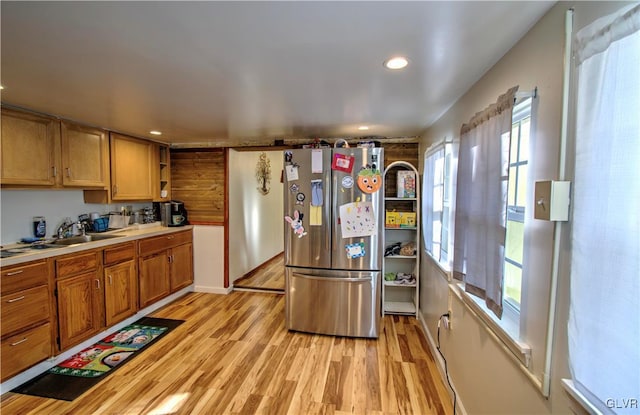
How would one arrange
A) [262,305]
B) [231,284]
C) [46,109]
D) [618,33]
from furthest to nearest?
[231,284], [262,305], [46,109], [618,33]

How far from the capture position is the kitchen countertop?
82.7 inches

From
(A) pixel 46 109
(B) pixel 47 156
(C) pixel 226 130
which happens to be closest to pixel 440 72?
(C) pixel 226 130

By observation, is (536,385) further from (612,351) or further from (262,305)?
(262,305)

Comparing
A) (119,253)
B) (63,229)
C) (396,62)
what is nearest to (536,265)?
(396,62)

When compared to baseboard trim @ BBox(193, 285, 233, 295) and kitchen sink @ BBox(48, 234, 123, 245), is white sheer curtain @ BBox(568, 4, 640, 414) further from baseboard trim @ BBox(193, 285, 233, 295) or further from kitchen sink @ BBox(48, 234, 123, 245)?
baseboard trim @ BBox(193, 285, 233, 295)

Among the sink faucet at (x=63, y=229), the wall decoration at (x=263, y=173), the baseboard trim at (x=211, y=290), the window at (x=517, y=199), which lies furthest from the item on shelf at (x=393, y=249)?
the sink faucet at (x=63, y=229)

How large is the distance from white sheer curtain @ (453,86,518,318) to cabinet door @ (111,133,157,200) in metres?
3.56

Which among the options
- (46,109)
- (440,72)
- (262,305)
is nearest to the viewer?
(440,72)

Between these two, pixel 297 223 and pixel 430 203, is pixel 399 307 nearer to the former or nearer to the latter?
pixel 430 203

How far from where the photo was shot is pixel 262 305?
3707 mm

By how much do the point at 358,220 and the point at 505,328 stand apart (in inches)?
63.1

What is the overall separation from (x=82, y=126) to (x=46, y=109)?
0.47m

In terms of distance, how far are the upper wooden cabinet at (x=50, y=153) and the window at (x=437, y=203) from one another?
3.50 m

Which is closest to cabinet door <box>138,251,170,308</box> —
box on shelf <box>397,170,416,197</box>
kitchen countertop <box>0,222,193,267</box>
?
kitchen countertop <box>0,222,193,267</box>
